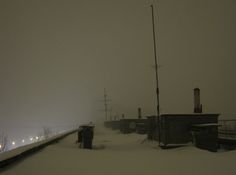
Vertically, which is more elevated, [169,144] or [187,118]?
[187,118]

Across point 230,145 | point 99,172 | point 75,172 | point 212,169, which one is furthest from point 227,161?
point 230,145

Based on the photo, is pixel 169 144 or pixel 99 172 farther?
pixel 169 144

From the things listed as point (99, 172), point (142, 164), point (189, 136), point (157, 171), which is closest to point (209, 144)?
point (189, 136)

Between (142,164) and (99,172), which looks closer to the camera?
(99,172)

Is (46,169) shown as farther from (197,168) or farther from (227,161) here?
(227,161)

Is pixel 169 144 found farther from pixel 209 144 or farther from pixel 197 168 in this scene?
pixel 197 168

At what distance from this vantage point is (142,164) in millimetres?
9820

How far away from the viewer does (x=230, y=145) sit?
1662 cm

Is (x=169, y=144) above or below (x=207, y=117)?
below

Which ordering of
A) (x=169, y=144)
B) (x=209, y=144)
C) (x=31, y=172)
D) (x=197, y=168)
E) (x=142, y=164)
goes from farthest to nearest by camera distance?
1. (x=169, y=144)
2. (x=209, y=144)
3. (x=142, y=164)
4. (x=197, y=168)
5. (x=31, y=172)

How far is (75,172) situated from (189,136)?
883 centimetres

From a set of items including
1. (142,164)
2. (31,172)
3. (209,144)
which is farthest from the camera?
(209,144)

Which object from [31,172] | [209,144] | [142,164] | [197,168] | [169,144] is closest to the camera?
[31,172]

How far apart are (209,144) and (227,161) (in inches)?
197
